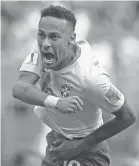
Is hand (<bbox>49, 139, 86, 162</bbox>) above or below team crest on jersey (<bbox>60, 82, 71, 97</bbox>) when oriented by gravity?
below

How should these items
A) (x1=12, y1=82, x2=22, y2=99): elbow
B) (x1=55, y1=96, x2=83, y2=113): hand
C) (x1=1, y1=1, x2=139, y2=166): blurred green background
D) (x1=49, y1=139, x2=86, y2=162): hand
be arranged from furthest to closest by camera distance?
(x1=1, y1=1, x2=139, y2=166): blurred green background → (x1=49, y1=139, x2=86, y2=162): hand → (x1=12, y1=82, x2=22, y2=99): elbow → (x1=55, y1=96, x2=83, y2=113): hand

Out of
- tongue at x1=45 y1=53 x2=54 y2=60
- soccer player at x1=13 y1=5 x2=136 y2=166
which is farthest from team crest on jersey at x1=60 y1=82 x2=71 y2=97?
tongue at x1=45 y1=53 x2=54 y2=60

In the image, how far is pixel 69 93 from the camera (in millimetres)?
1236

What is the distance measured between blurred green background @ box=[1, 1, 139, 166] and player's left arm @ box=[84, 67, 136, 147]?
1.10 meters

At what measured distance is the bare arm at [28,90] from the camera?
43.9 inches

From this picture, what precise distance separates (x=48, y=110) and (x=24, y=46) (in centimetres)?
117

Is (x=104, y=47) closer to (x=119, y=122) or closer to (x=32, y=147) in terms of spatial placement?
(x=32, y=147)

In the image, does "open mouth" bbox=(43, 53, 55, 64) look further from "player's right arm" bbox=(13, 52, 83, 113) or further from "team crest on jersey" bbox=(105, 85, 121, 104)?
"team crest on jersey" bbox=(105, 85, 121, 104)

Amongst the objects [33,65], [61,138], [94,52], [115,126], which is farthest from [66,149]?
[94,52]

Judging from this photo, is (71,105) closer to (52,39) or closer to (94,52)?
(52,39)

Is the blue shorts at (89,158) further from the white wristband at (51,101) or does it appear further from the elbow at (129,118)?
the white wristband at (51,101)

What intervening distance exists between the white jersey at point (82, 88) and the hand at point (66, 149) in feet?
0.09

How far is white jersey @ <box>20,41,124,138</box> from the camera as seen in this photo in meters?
1.19

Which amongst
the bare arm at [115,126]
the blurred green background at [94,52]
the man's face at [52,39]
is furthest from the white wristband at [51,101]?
the blurred green background at [94,52]
